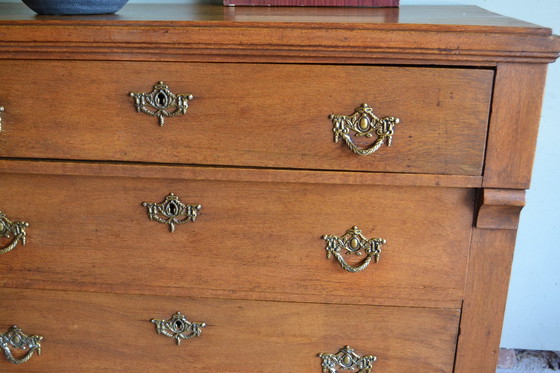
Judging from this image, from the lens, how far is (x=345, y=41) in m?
0.86

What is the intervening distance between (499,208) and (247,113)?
0.43 metres

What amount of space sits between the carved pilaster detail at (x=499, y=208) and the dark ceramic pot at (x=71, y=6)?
2.41ft

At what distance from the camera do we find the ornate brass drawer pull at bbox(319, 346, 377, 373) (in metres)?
1.06

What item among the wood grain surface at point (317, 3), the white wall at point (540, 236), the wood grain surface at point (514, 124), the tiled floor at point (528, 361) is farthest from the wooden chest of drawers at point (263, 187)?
the tiled floor at point (528, 361)

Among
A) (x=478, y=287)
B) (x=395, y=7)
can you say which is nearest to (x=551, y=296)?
(x=478, y=287)

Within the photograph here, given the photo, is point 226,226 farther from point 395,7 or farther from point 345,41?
point 395,7

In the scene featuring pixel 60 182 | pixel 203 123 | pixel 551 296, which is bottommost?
pixel 551 296

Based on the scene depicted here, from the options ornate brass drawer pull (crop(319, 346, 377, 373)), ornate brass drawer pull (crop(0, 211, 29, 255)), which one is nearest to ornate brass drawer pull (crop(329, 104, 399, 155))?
ornate brass drawer pull (crop(319, 346, 377, 373))

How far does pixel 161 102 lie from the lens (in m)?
0.93

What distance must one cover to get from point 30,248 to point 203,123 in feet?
1.36

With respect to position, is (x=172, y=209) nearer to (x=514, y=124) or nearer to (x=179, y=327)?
(x=179, y=327)

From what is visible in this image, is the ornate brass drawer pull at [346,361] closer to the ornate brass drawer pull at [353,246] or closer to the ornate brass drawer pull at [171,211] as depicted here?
the ornate brass drawer pull at [353,246]

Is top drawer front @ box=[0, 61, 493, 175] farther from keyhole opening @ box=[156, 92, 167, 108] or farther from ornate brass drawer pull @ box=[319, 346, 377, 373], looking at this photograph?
ornate brass drawer pull @ box=[319, 346, 377, 373]

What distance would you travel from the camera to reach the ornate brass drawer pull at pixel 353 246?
0.98 meters
